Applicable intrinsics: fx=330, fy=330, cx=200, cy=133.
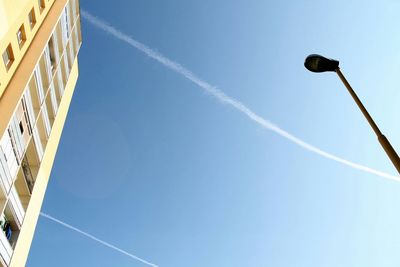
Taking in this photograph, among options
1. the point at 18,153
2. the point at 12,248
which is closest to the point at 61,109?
the point at 18,153

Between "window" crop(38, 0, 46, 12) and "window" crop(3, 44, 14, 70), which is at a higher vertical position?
"window" crop(38, 0, 46, 12)

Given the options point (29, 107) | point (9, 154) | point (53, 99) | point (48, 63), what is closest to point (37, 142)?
point (29, 107)

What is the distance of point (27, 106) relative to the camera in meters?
18.4

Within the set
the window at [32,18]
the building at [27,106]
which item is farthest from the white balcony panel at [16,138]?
the window at [32,18]

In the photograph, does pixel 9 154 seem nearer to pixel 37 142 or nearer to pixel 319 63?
pixel 37 142

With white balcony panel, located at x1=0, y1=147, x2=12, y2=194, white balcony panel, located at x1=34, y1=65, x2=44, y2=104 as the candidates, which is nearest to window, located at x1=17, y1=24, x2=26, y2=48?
white balcony panel, located at x1=34, y1=65, x2=44, y2=104

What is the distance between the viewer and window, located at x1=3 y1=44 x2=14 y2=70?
53.3ft

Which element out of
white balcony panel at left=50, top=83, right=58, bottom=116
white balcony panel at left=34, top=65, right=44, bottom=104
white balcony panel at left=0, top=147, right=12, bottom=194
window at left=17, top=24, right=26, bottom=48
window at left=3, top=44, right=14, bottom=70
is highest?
white balcony panel at left=50, top=83, right=58, bottom=116

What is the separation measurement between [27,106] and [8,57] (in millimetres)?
2857

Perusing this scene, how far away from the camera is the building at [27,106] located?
15.8 meters

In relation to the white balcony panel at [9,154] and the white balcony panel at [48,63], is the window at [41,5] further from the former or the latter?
the white balcony panel at [9,154]

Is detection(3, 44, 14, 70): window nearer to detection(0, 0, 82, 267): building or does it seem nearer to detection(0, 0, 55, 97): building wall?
detection(0, 0, 82, 267): building

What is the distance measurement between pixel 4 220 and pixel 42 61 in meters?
9.55

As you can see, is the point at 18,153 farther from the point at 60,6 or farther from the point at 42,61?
the point at 60,6
